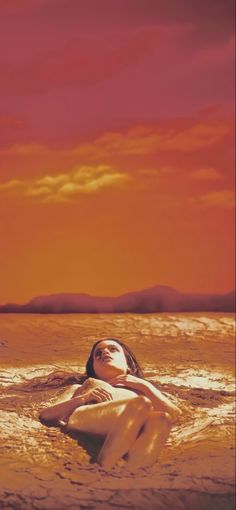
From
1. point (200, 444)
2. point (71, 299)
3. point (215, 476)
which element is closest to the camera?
point (215, 476)

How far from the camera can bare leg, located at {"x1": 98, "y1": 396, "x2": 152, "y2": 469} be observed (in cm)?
218

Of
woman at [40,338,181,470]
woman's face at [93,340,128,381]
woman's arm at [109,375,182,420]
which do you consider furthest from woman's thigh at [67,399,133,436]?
woman's face at [93,340,128,381]

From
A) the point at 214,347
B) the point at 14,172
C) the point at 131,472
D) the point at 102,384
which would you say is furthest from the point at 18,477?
the point at 14,172

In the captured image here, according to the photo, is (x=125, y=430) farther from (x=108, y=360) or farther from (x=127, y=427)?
(x=108, y=360)

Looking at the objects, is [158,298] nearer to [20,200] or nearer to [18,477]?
[20,200]

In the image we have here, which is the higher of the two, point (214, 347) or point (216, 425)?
point (214, 347)

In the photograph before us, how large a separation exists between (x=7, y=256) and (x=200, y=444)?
1.40 m

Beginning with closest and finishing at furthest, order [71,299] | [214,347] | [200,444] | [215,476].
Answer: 1. [215,476]
2. [200,444]
3. [214,347]
4. [71,299]

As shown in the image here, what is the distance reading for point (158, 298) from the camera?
362 centimetres

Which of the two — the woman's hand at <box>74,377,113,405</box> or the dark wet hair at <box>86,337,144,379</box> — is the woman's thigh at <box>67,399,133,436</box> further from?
the dark wet hair at <box>86,337,144,379</box>

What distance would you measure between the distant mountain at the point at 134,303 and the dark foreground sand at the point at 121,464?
355 millimetres

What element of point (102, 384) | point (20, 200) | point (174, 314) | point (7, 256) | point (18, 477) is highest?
point (20, 200)

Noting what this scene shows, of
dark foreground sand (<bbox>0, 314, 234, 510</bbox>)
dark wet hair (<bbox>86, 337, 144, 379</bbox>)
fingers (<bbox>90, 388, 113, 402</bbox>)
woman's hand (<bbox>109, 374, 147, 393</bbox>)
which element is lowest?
dark foreground sand (<bbox>0, 314, 234, 510</bbox>)

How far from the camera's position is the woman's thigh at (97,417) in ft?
7.50
